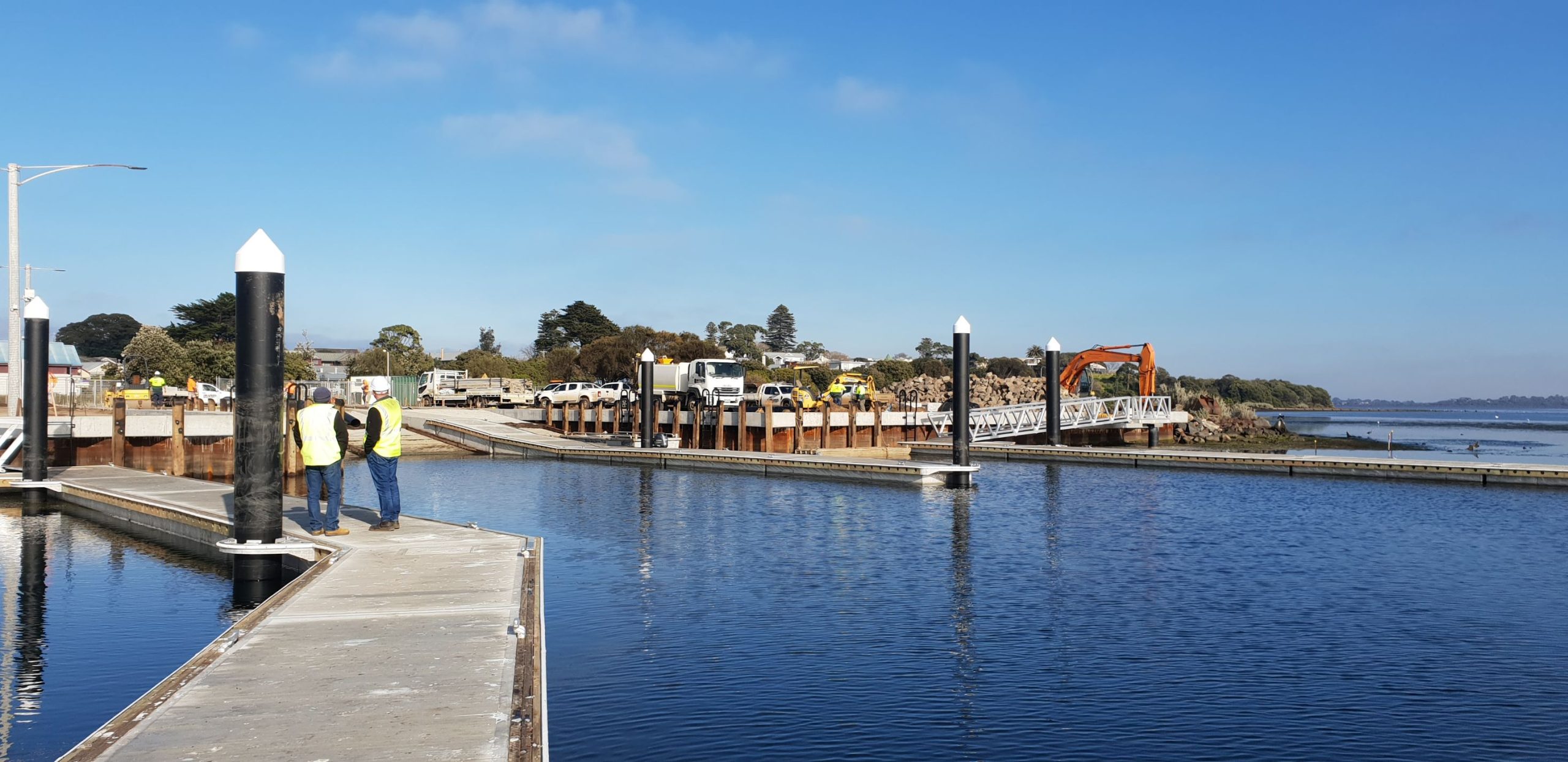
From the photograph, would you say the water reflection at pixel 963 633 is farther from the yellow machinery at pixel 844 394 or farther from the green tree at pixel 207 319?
the green tree at pixel 207 319

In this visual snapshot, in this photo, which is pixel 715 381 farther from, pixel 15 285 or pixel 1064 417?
pixel 15 285

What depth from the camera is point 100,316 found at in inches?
6407

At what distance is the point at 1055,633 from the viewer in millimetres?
12766

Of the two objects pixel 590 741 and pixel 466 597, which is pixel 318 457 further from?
pixel 590 741

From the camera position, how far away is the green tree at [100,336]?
159625 millimetres

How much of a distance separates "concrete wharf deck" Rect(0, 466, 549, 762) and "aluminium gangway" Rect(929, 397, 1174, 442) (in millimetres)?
37139

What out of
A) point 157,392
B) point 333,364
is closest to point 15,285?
point 157,392

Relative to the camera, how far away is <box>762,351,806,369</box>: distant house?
151500mm

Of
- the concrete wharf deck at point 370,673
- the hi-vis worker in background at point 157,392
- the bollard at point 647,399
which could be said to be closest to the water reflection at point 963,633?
the concrete wharf deck at point 370,673

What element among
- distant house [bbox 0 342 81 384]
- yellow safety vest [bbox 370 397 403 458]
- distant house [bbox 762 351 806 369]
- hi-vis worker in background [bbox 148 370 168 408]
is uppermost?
distant house [bbox 762 351 806 369]

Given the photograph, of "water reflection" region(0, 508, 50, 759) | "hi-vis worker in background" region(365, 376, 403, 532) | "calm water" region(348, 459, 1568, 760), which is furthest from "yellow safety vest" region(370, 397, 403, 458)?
"water reflection" region(0, 508, 50, 759)

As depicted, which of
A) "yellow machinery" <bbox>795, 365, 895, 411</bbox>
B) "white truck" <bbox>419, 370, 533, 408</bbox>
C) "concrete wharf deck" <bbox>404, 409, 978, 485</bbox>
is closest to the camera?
"concrete wharf deck" <bbox>404, 409, 978, 485</bbox>

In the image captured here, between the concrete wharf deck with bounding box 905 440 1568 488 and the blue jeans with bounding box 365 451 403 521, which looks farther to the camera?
the concrete wharf deck with bounding box 905 440 1568 488

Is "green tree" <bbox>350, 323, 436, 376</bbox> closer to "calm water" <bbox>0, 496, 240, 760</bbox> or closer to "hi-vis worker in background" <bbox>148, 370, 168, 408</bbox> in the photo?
"hi-vis worker in background" <bbox>148, 370, 168, 408</bbox>
